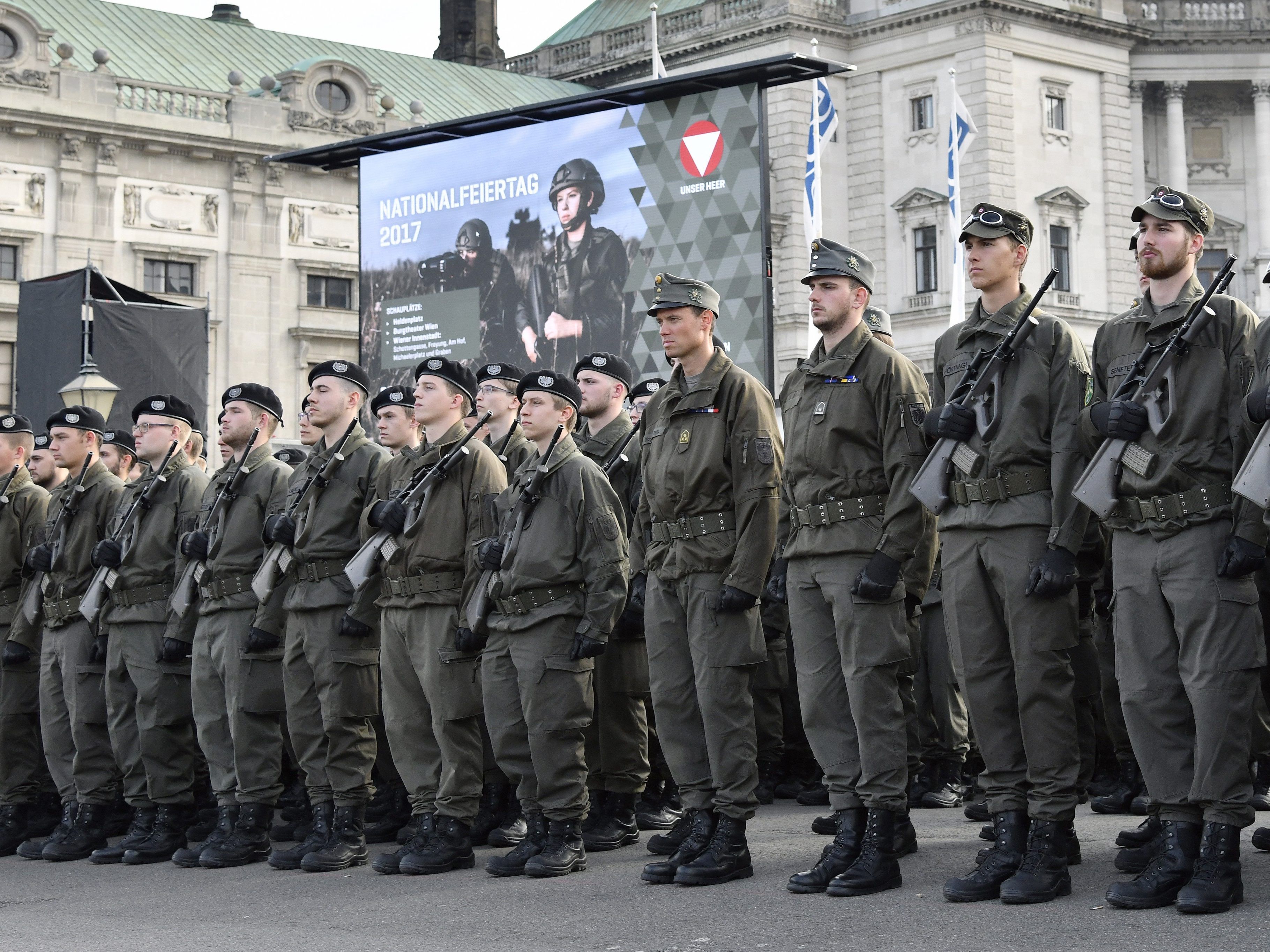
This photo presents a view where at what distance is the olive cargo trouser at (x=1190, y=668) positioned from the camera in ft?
21.2

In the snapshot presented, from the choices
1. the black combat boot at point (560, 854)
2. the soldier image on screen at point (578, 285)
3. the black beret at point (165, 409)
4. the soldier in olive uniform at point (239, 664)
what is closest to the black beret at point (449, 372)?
the soldier in olive uniform at point (239, 664)

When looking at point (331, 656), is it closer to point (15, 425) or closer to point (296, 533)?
point (296, 533)

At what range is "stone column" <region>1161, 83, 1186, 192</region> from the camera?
53000 millimetres

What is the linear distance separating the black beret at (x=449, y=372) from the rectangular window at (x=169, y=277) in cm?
3461

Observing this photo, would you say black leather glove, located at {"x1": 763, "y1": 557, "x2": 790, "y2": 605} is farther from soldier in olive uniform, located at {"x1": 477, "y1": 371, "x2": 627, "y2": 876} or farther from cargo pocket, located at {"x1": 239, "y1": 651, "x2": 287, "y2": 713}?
cargo pocket, located at {"x1": 239, "y1": 651, "x2": 287, "y2": 713}

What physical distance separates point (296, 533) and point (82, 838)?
2.35 meters

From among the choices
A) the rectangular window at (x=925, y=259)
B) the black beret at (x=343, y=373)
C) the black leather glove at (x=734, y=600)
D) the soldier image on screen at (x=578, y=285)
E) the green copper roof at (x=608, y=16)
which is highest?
the green copper roof at (x=608, y=16)

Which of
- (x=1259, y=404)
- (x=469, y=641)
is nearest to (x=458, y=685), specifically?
(x=469, y=641)

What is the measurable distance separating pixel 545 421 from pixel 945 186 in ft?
135

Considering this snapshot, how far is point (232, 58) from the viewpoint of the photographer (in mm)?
48344

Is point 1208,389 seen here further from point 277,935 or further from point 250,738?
point 250,738

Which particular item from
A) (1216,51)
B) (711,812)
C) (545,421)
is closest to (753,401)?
(545,421)

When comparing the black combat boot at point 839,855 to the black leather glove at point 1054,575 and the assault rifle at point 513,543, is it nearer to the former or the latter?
the black leather glove at point 1054,575

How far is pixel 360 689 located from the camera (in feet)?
29.8
